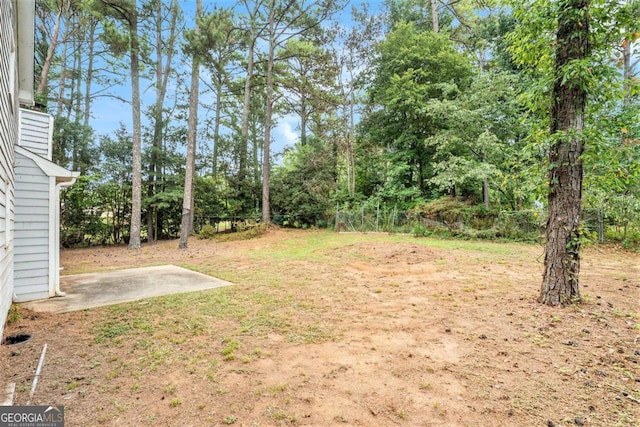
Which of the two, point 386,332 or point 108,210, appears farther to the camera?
point 108,210

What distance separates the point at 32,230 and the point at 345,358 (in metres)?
4.37

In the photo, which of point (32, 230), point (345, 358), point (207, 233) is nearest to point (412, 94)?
point (207, 233)

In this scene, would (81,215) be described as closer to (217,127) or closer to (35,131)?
(35,131)

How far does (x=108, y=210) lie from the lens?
37.9 ft

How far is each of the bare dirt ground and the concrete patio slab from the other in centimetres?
36

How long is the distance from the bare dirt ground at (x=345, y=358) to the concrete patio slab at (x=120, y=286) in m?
0.36

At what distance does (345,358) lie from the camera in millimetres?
2533

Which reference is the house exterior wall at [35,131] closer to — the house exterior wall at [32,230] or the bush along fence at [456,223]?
the house exterior wall at [32,230]

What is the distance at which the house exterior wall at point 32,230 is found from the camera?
396cm

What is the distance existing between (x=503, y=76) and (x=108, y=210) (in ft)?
50.8

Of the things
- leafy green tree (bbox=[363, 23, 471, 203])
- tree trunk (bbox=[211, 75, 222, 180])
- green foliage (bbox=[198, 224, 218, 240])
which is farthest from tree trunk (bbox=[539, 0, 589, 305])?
tree trunk (bbox=[211, 75, 222, 180])

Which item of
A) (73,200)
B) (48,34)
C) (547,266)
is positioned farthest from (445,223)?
(48,34)

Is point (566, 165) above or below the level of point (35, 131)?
below

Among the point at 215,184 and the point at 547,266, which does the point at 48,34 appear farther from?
the point at 547,266
